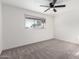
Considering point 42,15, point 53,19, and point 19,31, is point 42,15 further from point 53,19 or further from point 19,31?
point 19,31

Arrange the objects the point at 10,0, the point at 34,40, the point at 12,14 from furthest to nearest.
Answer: the point at 34,40 → the point at 12,14 → the point at 10,0

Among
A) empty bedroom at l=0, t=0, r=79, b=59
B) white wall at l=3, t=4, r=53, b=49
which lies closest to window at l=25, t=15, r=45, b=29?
empty bedroom at l=0, t=0, r=79, b=59

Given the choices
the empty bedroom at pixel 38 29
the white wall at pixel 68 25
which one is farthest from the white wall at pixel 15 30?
the white wall at pixel 68 25

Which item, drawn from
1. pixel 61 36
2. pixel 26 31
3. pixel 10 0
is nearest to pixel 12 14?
pixel 10 0

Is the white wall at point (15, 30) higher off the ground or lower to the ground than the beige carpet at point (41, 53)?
higher

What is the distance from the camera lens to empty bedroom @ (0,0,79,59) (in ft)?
9.46

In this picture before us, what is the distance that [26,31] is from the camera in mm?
4090

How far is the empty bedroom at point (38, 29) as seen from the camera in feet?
9.46

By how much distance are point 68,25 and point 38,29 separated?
2.53 meters

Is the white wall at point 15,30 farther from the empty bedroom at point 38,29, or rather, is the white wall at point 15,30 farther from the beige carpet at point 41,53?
the beige carpet at point 41,53

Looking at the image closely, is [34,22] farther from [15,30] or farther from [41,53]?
[41,53]

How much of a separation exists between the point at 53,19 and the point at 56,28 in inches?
38.9

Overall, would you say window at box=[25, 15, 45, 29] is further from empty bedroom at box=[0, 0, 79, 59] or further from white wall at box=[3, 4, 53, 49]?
white wall at box=[3, 4, 53, 49]

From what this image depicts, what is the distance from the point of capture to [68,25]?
499 centimetres
